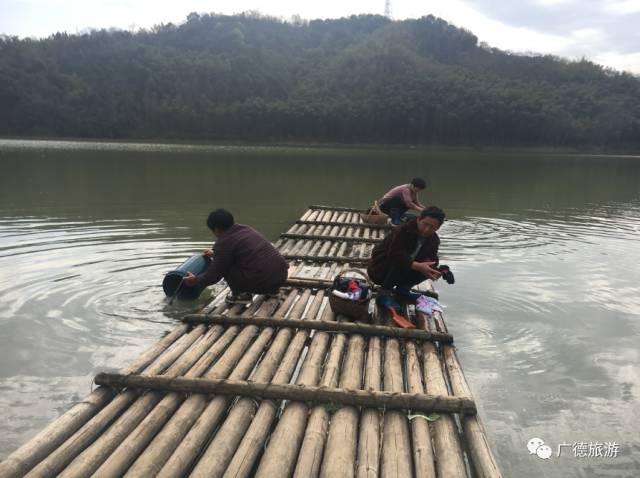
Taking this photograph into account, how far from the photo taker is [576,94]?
64062 millimetres

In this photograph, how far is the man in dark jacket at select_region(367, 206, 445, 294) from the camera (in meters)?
4.11

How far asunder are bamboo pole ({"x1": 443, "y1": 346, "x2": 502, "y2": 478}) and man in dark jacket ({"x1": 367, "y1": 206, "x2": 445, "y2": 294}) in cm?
111

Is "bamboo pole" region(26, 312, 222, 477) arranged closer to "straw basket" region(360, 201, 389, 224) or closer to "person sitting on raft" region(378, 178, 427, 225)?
"person sitting on raft" region(378, 178, 427, 225)

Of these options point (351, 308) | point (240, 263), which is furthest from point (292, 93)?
point (351, 308)

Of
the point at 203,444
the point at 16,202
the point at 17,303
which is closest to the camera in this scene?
the point at 203,444

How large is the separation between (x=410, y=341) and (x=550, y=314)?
2.60 m

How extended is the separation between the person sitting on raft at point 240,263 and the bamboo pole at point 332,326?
371 mm

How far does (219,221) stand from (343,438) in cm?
241

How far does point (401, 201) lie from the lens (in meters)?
8.50

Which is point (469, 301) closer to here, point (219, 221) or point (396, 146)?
point (219, 221)

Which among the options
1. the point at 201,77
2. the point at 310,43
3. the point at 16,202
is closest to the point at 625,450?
the point at 16,202

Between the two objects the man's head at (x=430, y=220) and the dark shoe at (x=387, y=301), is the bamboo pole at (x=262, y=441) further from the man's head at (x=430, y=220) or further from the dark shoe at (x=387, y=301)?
the man's head at (x=430, y=220)

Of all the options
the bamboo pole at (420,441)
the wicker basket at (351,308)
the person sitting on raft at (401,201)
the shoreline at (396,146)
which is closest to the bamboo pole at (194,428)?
the bamboo pole at (420,441)

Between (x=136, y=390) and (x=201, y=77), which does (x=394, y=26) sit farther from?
(x=136, y=390)
